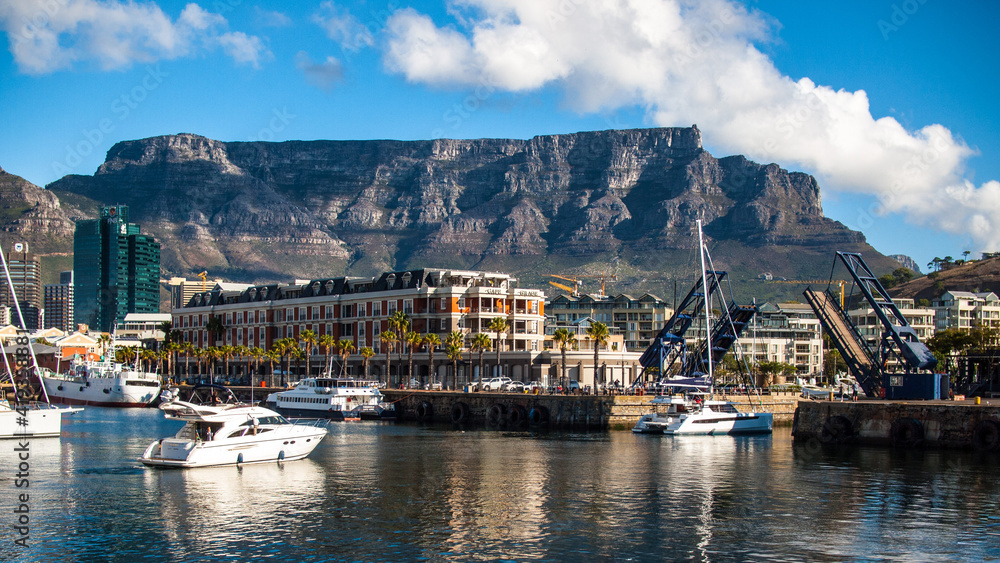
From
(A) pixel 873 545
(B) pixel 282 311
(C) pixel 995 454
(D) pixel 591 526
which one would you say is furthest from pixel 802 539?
(B) pixel 282 311

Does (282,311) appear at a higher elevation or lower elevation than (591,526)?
higher

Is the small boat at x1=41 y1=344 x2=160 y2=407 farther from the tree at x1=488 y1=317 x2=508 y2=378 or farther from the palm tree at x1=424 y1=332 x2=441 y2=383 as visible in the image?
the tree at x1=488 y1=317 x2=508 y2=378

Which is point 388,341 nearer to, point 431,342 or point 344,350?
point 344,350

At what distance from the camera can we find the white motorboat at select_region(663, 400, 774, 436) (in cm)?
9038

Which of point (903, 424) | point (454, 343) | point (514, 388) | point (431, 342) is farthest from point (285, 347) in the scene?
point (903, 424)

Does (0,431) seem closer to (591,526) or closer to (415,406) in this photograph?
(415,406)

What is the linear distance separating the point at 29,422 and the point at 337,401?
3882cm

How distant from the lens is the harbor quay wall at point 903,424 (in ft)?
229

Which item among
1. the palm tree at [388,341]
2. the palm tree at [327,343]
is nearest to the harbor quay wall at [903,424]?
the palm tree at [388,341]

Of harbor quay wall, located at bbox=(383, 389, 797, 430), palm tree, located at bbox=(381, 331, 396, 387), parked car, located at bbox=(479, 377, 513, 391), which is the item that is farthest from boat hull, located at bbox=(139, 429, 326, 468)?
palm tree, located at bbox=(381, 331, 396, 387)

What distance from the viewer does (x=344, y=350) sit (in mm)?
143250

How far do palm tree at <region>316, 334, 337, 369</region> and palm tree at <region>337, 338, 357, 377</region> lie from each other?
128cm

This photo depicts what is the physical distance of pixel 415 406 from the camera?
116m

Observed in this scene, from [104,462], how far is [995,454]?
2404 inches
